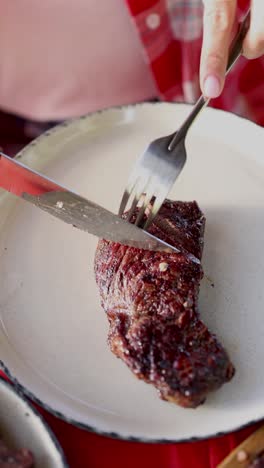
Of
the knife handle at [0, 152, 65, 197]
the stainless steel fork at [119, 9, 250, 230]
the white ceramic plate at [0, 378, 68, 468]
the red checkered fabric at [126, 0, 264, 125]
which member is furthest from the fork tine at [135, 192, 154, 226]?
the red checkered fabric at [126, 0, 264, 125]

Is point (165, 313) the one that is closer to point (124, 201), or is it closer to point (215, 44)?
point (124, 201)

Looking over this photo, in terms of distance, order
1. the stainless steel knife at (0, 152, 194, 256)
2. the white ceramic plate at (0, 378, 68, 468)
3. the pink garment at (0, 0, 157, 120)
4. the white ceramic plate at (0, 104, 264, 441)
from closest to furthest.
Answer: the white ceramic plate at (0, 378, 68, 468)
the white ceramic plate at (0, 104, 264, 441)
the stainless steel knife at (0, 152, 194, 256)
the pink garment at (0, 0, 157, 120)

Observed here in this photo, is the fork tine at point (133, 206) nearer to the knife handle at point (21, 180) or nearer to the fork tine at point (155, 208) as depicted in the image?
the fork tine at point (155, 208)

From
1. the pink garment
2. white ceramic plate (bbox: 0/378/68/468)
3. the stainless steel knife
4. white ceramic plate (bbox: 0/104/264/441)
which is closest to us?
white ceramic plate (bbox: 0/378/68/468)

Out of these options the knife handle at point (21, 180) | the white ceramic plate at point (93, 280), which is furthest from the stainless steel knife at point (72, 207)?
the white ceramic plate at point (93, 280)

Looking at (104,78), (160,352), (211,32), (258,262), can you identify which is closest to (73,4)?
(104,78)

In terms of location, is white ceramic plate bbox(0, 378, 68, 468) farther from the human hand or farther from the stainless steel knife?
the human hand
